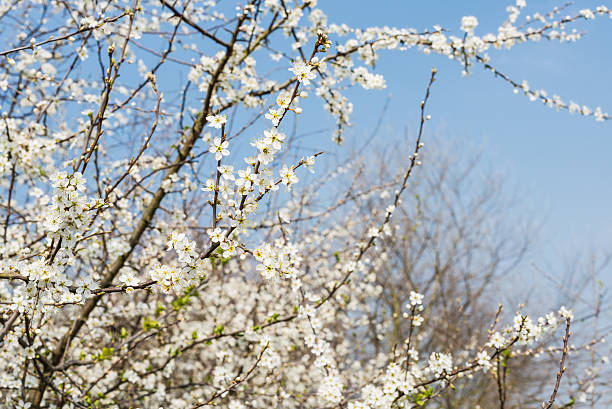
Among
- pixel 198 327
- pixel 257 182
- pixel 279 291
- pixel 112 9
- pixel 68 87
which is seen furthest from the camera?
pixel 279 291

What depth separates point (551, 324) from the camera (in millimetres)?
2928

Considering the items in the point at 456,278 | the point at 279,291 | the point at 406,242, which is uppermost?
the point at 406,242

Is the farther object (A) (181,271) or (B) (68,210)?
(B) (68,210)

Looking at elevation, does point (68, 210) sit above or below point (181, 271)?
above

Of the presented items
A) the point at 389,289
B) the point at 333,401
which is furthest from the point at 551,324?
the point at 389,289

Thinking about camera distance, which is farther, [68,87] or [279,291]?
[279,291]

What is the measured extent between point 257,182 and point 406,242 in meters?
10.4

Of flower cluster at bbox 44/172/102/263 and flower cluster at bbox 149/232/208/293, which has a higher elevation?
flower cluster at bbox 44/172/102/263

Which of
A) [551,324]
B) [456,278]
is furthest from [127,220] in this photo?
[456,278]

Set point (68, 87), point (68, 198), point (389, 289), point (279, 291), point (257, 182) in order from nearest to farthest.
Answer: point (257, 182) → point (68, 198) → point (68, 87) → point (279, 291) → point (389, 289)

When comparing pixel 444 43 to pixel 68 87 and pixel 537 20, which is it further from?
pixel 68 87

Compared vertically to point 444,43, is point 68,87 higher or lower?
higher

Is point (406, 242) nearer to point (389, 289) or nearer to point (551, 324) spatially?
point (389, 289)

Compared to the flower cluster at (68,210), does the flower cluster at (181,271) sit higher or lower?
lower
